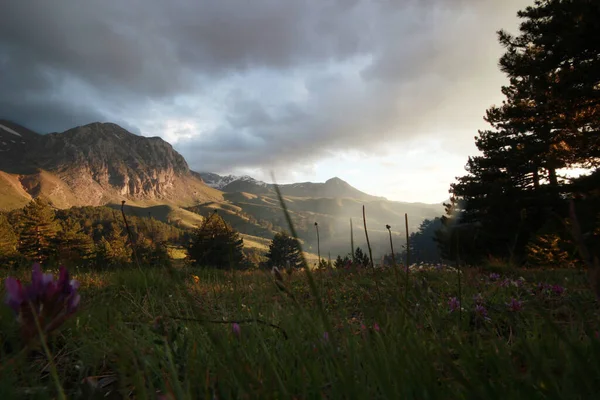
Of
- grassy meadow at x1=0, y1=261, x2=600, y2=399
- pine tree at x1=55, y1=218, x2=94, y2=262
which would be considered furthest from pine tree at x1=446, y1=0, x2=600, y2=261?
pine tree at x1=55, y1=218, x2=94, y2=262

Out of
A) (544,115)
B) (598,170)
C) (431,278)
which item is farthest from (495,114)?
(431,278)

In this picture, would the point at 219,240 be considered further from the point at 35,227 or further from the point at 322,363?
the point at 35,227

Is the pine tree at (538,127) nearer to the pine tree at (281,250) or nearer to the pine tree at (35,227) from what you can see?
the pine tree at (281,250)

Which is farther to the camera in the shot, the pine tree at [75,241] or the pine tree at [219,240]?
the pine tree at [75,241]

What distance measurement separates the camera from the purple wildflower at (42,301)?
3.59ft

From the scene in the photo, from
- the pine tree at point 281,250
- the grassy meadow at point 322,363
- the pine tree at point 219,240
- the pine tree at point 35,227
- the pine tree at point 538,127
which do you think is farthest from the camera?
the pine tree at point 35,227

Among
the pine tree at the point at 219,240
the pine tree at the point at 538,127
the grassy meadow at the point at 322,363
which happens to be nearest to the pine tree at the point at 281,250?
the pine tree at the point at 219,240

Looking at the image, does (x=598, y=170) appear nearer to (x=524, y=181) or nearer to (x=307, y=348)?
(x=524, y=181)

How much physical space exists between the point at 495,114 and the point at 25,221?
7547 cm

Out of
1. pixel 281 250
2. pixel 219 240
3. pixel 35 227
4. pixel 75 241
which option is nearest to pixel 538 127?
pixel 219 240

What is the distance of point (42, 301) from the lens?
1.16 m

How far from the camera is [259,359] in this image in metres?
1.36

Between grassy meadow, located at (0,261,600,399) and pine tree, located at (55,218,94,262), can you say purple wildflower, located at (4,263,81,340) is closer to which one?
grassy meadow, located at (0,261,600,399)

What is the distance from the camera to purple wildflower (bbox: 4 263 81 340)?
1.10 meters
